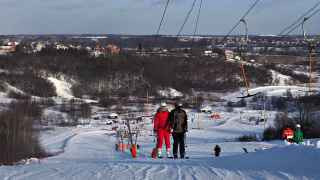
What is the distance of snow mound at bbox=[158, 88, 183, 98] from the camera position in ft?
526

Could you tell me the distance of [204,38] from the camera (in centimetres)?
4256

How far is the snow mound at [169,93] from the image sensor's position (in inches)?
6309

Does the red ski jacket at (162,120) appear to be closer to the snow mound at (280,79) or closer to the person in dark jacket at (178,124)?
the person in dark jacket at (178,124)

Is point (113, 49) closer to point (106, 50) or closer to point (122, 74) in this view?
point (106, 50)

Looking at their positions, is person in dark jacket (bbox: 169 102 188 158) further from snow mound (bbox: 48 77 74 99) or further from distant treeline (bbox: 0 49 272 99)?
snow mound (bbox: 48 77 74 99)

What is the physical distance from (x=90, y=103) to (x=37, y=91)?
15158 mm

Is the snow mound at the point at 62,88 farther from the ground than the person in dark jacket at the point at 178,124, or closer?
farther from the ground

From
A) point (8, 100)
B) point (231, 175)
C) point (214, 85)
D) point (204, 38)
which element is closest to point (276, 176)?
point (231, 175)

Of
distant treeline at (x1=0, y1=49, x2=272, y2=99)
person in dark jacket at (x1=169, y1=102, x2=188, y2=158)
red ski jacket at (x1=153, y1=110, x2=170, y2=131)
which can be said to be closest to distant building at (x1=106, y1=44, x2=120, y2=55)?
distant treeline at (x1=0, y1=49, x2=272, y2=99)

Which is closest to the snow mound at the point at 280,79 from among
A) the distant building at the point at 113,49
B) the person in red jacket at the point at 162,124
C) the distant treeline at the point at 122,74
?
the distant treeline at the point at 122,74

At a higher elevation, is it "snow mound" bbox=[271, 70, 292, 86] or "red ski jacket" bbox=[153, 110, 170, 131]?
"snow mound" bbox=[271, 70, 292, 86]

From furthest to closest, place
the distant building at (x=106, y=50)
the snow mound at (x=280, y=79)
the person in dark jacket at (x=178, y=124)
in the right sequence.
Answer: the distant building at (x=106, y=50) < the snow mound at (x=280, y=79) < the person in dark jacket at (x=178, y=124)

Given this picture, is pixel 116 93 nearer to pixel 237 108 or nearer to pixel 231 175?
pixel 237 108

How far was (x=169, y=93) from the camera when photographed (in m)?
163
